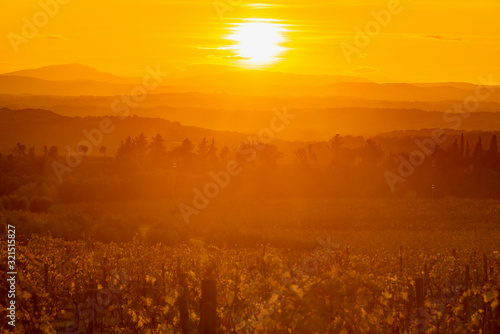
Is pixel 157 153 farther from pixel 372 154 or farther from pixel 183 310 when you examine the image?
pixel 183 310

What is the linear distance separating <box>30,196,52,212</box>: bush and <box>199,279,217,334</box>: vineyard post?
A: 43.2 metres

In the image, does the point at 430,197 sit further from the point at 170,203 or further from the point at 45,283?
the point at 45,283

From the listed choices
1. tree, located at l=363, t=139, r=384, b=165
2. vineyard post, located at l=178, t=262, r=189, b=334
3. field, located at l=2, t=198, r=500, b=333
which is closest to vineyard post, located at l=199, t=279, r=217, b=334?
field, located at l=2, t=198, r=500, b=333

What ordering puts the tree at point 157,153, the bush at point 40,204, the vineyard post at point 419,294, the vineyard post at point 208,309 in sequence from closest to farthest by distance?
the vineyard post at point 208,309 < the vineyard post at point 419,294 < the bush at point 40,204 < the tree at point 157,153

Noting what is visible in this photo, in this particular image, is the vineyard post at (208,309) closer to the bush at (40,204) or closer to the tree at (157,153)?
the bush at (40,204)

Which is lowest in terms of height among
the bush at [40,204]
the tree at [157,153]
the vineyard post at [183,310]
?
the vineyard post at [183,310]

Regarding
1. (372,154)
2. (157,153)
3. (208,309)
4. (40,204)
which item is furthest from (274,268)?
(372,154)

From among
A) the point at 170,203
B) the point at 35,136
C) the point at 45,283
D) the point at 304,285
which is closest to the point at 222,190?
the point at 170,203

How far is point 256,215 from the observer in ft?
150

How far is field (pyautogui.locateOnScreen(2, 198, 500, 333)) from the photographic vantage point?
8.68 metres

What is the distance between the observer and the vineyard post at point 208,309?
792 centimetres

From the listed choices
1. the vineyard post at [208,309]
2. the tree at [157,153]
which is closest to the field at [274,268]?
the vineyard post at [208,309]

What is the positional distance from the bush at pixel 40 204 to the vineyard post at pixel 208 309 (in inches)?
1700

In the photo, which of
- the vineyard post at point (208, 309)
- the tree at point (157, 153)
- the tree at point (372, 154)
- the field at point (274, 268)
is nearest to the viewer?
the vineyard post at point (208, 309)
